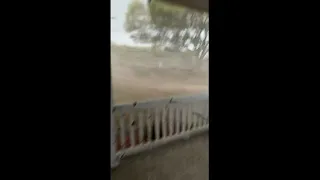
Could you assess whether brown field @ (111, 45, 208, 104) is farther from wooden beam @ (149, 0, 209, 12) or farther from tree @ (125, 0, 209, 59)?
wooden beam @ (149, 0, 209, 12)

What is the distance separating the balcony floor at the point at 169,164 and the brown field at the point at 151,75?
1.88ft

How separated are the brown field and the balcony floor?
57 centimetres

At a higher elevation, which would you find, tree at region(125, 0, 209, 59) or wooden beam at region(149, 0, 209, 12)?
wooden beam at region(149, 0, 209, 12)

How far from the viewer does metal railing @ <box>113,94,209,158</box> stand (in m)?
2.74

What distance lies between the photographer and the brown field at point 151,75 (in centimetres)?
268

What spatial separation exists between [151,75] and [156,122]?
1.67 ft

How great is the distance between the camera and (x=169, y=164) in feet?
8.61

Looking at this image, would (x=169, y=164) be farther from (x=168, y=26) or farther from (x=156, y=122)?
(x=168, y=26)

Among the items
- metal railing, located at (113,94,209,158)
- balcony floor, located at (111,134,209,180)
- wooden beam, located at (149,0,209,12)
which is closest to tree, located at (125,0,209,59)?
wooden beam, located at (149,0,209,12)

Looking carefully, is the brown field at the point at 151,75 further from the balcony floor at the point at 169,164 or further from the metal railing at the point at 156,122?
the balcony floor at the point at 169,164
